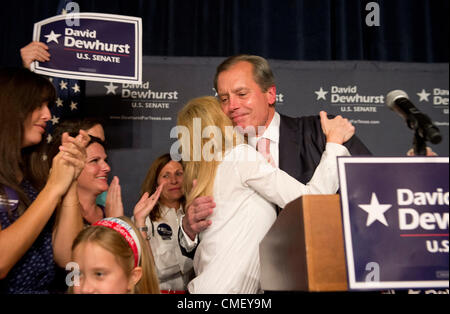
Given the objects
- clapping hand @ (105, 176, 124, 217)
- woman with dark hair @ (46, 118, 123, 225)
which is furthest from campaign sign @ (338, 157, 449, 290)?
woman with dark hair @ (46, 118, 123, 225)

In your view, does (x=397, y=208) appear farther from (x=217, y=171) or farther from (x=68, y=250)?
(x=68, y=250)

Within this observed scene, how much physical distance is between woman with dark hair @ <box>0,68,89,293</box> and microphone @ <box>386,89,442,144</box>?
1.07m

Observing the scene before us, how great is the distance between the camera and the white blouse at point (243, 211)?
1.64 meters

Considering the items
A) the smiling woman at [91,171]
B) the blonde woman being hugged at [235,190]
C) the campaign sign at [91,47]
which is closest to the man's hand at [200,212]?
the blonde woman being hugged at [235,190]

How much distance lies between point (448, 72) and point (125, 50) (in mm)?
1993

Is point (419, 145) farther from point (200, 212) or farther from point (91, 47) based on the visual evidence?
point (91, 47)

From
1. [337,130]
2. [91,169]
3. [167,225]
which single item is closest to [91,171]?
[91,169]

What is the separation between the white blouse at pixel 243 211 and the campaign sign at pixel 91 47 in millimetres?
1213

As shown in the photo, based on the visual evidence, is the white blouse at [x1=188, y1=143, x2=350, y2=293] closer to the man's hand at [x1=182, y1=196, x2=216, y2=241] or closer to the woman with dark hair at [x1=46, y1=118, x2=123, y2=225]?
the man's hand at [x1=182, y1=196, x2=216, y2=241]

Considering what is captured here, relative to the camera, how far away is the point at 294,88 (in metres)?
3.18

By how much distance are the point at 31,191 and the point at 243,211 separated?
75 cm

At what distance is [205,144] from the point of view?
1.87 meters

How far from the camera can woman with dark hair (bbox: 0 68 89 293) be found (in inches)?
62.2
